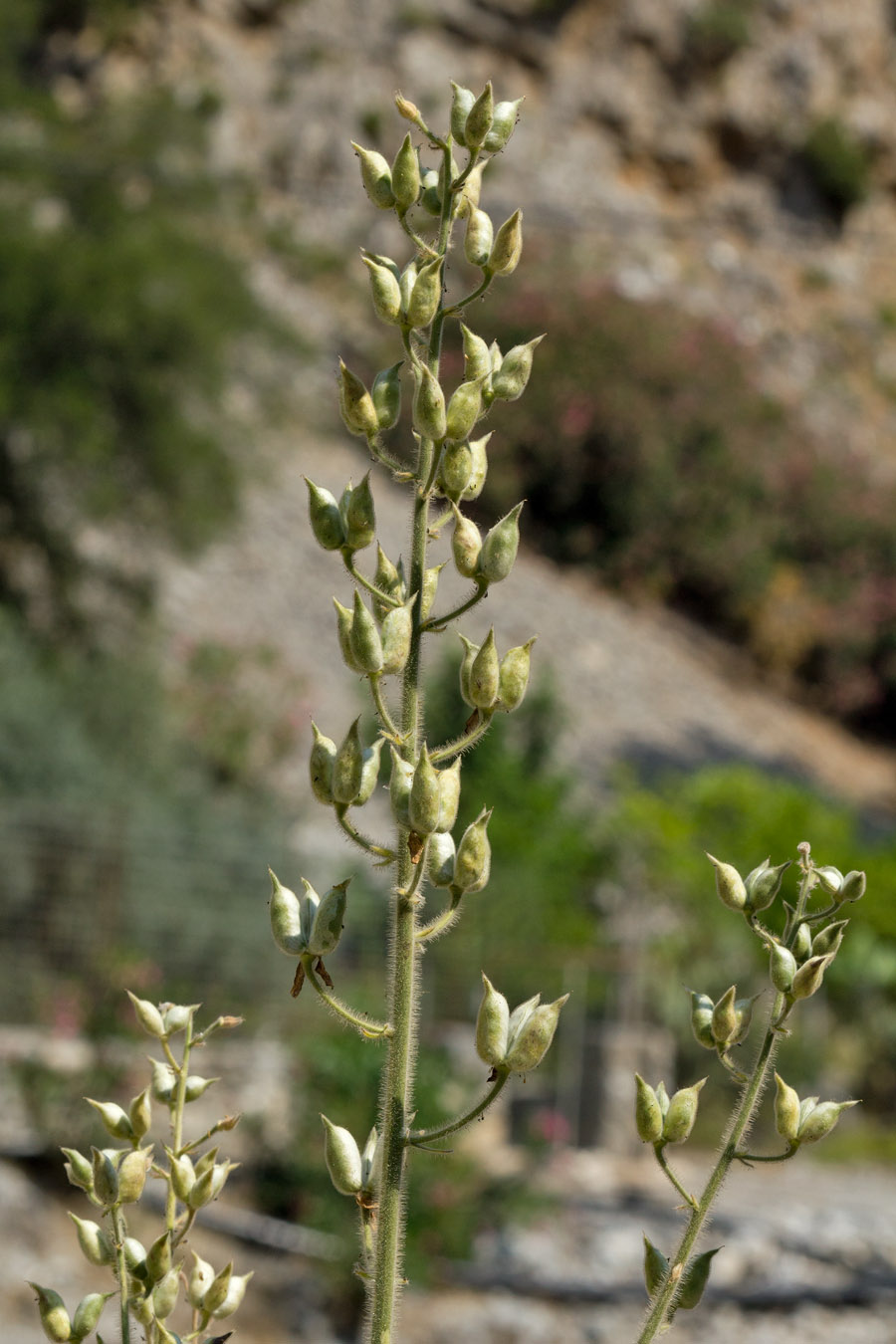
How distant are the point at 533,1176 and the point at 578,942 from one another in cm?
282

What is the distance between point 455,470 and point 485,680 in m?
0.15

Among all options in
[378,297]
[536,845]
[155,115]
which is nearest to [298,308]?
[155,115]

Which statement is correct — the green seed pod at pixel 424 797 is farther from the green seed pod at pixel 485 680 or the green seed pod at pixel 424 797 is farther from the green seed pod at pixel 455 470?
the green seed pod at pixel 455 470

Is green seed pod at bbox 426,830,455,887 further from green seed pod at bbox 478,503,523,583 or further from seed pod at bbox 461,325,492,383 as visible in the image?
seed pod at bbox 461,325,492,383

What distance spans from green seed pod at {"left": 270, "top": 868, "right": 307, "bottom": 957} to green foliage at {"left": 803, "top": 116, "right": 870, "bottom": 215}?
36148 millimetres

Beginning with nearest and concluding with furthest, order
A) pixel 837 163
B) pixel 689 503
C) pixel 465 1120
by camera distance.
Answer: pixel 465 1120, pixel 689 503, pixel 837 163

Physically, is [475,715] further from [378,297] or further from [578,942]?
[578,942]

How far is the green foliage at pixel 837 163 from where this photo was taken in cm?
3444

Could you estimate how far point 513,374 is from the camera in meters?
1.20

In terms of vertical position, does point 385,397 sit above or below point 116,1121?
above

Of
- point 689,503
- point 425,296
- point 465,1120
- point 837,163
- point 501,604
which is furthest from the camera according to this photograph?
point 837,163

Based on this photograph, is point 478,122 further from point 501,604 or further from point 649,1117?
point 501,604

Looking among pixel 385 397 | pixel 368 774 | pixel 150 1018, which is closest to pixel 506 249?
pixel 385 397

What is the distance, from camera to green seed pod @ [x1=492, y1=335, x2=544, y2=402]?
1.19 m
